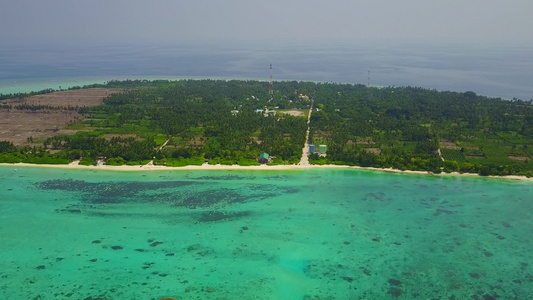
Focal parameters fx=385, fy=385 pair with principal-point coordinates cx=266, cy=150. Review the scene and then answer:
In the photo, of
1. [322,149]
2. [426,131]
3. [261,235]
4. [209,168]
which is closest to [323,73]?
[426,131]

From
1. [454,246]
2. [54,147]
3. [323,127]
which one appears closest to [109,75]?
[54,147]

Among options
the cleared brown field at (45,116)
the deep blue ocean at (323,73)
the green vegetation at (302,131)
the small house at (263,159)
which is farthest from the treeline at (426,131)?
the cleared brown field at (45,116)

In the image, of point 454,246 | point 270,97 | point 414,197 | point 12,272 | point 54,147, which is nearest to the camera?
point 12,272

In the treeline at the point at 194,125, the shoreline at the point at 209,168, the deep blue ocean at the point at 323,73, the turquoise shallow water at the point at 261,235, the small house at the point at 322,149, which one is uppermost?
the deep blue ocean at the point at 323,73

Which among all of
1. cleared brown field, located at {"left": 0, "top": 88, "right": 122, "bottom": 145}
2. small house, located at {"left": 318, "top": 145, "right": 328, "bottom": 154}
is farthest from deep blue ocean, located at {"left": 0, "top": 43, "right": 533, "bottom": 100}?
small house, located at {"left": 318, "top": 145, "right": 328, "bottom": 154}

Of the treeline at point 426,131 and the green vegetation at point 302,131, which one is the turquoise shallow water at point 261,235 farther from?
the green vegetation at point 302,131

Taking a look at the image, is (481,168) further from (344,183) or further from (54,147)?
(54,147)
